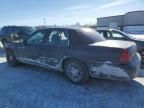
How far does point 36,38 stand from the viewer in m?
6.12

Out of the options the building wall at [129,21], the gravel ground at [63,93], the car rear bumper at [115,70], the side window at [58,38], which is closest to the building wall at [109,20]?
the building wall at [129,21]

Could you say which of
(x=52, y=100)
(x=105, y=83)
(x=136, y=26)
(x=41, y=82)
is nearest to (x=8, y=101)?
(x=52, y=100)

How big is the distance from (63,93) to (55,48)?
1459 millimetres

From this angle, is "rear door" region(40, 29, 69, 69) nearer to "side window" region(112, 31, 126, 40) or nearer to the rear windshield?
the rear windshield

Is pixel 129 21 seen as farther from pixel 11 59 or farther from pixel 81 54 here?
pixel 81 54

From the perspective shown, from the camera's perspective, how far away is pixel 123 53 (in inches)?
171

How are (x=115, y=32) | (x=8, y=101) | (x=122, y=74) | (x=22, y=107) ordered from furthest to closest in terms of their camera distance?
(x=115, y=32) < (x=122, y=74) < (x=8, y=101) < (x=22, y=107)

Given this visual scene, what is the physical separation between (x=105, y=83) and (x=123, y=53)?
128cm

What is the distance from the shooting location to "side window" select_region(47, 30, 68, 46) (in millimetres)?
5286

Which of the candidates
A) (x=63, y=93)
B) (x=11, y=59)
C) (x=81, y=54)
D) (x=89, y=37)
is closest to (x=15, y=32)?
(x=11, y=59)

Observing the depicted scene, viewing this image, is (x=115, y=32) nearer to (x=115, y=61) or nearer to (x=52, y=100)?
(x=115, y=61)

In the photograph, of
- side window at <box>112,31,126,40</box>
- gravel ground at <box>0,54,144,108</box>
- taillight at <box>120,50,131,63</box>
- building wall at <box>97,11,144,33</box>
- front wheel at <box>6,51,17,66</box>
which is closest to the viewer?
gravel ground at <box>0,54,144,108</box>

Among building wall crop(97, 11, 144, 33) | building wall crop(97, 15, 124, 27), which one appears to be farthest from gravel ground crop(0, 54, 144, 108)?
building wall crop(97, 15, 124, 27)

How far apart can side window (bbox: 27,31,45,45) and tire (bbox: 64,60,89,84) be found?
4.37 ft
